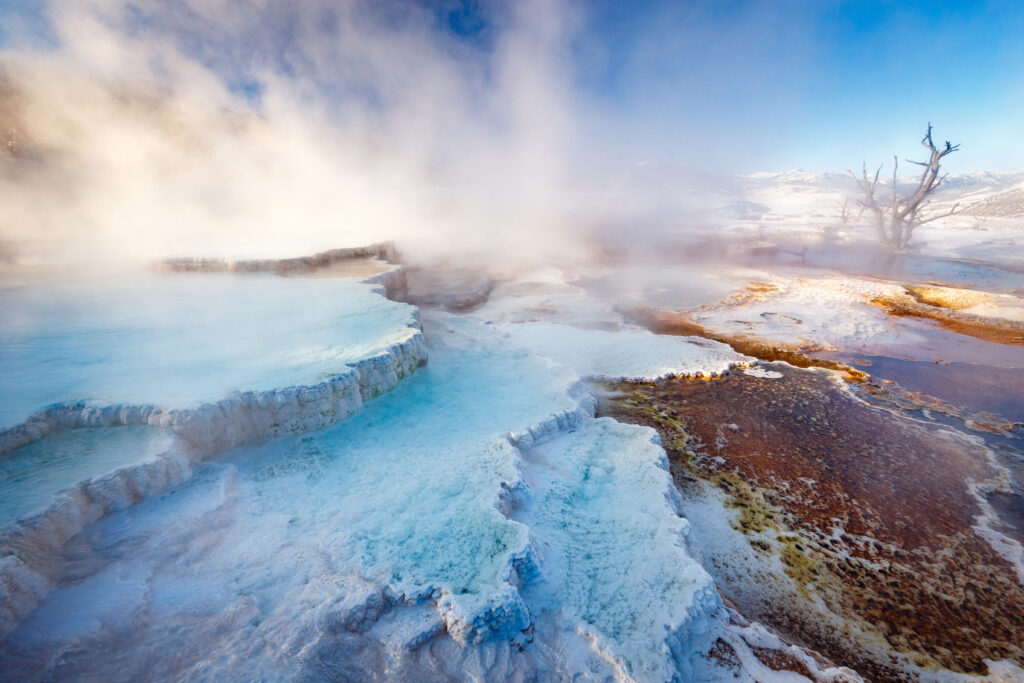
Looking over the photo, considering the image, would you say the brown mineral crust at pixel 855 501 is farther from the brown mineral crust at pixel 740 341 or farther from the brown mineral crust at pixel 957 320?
the brown mineral crust at pixel 957 320

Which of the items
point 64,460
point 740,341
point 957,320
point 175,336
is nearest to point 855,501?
point 740,341

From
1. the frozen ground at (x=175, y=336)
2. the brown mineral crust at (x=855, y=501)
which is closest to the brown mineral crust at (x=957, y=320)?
the brown mineral crust at (x=855, y=501)

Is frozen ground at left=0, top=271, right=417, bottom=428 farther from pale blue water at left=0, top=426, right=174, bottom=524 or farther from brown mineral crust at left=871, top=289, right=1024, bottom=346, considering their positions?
brown mineral crust at left=871, top=289, right=1024, bottom=346

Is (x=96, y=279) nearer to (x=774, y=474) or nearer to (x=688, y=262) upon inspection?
(x=774, y=474)

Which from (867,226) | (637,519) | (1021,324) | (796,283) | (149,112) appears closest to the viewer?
(637,519)

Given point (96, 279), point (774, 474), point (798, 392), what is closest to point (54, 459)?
point (96, 279)
